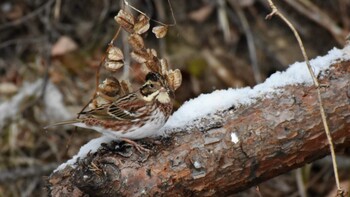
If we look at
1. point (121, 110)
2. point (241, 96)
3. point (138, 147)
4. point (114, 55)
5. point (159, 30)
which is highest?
point (159, 30)

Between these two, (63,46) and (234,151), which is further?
(63,46)

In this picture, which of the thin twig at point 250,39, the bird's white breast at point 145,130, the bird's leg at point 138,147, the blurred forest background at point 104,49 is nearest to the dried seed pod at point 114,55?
the bird's white breast at point 145,130

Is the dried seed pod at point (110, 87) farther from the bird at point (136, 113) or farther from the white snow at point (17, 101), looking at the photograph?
the white snow at point (17, 101)

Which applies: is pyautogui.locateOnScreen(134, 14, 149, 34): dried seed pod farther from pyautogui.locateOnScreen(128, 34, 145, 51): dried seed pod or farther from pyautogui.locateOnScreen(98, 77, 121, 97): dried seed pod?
pyautogui.locateOnScreen(98, 77, 121, 97): dried seed pod

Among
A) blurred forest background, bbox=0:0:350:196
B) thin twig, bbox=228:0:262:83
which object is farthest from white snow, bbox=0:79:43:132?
thin twig, bbox=228:0:262:83

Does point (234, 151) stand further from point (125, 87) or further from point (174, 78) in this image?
point (125, 87)

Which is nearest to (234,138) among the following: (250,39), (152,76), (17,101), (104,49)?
(152,76)

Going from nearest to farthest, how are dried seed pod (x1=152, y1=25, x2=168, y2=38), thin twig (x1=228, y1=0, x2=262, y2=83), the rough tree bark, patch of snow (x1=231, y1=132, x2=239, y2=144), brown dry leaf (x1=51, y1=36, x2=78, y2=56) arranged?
the rough tree bark → patch of snow (x1=231, y1=132, x2=239, y2=144) → dried seed pod (x1=152, y1=25, x2=168, y2=38) → thin twig (x1=228, y1=0, x2=262, y2=83) → brown dry leaf (x1=51, y1=36, x2=78, y2=56)

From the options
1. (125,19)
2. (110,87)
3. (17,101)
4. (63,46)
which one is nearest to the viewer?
(125,19)
